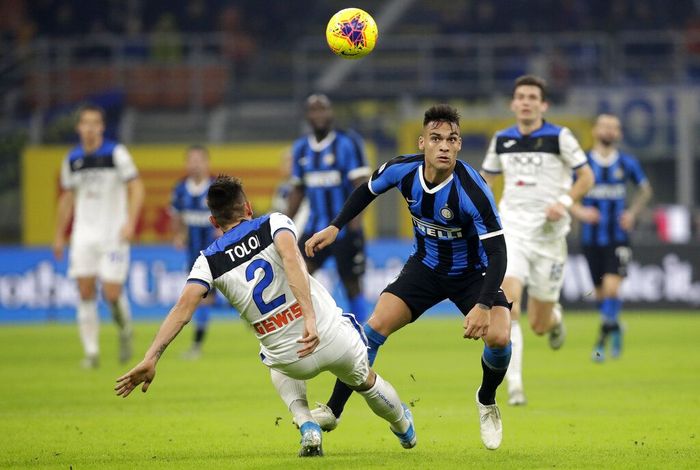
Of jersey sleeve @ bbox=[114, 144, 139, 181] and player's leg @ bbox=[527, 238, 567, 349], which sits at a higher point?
jersey sleeve @ bbox=[114, 144, 139, 181]

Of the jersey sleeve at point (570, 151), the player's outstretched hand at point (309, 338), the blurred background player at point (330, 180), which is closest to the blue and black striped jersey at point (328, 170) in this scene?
the blurred background player at point (330, 180)

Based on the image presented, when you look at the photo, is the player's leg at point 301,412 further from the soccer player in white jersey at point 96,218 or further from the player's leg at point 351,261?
the soccer player in white jersey at point 96,218

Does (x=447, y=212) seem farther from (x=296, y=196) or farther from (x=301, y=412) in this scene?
(x=296, y=196)

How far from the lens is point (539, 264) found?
11102 mm

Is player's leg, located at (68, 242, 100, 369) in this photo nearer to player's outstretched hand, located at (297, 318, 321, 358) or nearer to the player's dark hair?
the player's dark hair

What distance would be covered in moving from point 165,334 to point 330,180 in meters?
7.52

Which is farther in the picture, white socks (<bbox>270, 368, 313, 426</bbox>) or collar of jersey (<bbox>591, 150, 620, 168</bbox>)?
collar of jersey (<bbox>591, 150, 620, 168</bbox>)

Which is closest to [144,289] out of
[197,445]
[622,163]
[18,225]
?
[18,225]

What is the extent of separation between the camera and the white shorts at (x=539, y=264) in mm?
10930

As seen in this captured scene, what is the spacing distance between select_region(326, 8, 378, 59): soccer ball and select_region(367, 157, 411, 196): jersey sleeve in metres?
1.49

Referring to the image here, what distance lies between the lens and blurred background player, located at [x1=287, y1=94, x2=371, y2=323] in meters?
14.1

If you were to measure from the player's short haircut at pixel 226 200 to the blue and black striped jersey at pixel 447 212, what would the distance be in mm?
1089

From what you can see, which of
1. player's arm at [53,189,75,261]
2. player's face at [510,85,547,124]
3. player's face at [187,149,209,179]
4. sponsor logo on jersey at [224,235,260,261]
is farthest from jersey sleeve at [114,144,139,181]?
sponsor logo on jersey at [224,235,260,261]

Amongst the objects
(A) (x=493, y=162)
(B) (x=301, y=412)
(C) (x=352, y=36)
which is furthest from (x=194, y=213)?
(B) (x=301, y=412)
